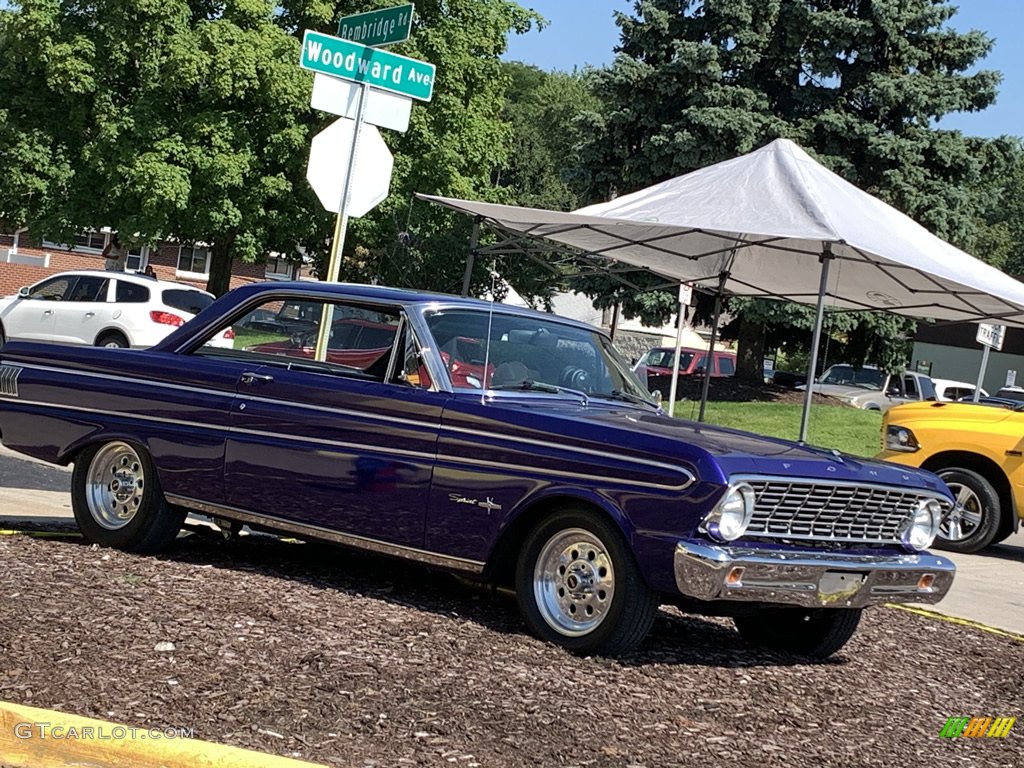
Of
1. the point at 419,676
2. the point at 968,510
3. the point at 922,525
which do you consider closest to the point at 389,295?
the point at 419,676

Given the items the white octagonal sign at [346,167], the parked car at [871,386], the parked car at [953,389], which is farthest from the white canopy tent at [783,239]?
the parked car at [953,389]

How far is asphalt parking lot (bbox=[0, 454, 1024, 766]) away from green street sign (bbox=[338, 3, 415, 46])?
4278 mm

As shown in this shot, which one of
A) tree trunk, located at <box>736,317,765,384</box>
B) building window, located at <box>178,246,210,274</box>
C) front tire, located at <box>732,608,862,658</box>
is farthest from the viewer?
building window, located at <box>178,246,210,274</box>

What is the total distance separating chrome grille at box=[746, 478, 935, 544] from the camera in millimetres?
5965

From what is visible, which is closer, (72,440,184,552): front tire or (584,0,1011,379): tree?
(72,440,184,552): front tire

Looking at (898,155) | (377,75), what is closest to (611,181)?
(898,155)

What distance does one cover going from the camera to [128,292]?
22.7m

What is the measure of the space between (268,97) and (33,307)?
38.9 ft

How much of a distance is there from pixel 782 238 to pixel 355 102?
365 centimetres

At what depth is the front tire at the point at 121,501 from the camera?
7.32 meters

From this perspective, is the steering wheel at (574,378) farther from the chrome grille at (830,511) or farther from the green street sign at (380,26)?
the green street sign at (380,26)

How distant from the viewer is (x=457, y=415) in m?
6.46

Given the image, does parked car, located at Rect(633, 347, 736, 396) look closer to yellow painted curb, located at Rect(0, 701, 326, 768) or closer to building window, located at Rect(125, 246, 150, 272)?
building window, located at Rect(125, 246, 150, 272)

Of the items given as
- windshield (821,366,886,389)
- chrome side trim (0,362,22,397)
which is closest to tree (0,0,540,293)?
windshield (821,366,886,389)
